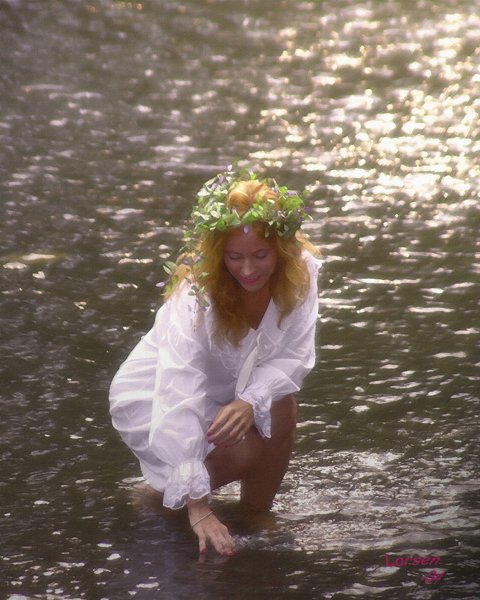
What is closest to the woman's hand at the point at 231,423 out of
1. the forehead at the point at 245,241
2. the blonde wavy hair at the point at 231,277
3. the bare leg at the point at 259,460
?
the bare leg at the point at 259,460

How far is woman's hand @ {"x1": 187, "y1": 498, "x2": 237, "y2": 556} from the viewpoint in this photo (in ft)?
13.6

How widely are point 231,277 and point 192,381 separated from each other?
0.36 m

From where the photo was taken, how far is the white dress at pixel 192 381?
4.18m

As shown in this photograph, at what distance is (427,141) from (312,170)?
0.97 metres

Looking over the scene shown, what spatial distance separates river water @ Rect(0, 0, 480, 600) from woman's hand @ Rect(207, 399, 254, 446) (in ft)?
1.29

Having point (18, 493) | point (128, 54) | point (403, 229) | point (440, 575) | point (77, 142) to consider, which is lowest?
point (440, 575)

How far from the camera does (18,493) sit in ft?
15.9

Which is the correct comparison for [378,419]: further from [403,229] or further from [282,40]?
[282,40]

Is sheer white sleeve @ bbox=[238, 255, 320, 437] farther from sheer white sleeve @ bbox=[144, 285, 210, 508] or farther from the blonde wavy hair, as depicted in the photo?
sheer white sleeve @ bbox=[144, 285, 210, 508]

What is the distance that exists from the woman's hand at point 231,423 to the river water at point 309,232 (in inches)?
15.5

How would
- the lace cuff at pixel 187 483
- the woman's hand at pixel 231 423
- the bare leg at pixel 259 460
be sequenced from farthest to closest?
the bare leg at pixel 259 460
the woman's hand at pixel 231 423
the lace cuff at pixel 187 483

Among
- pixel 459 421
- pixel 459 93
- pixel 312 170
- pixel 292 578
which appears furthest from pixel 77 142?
pixel 292 578
